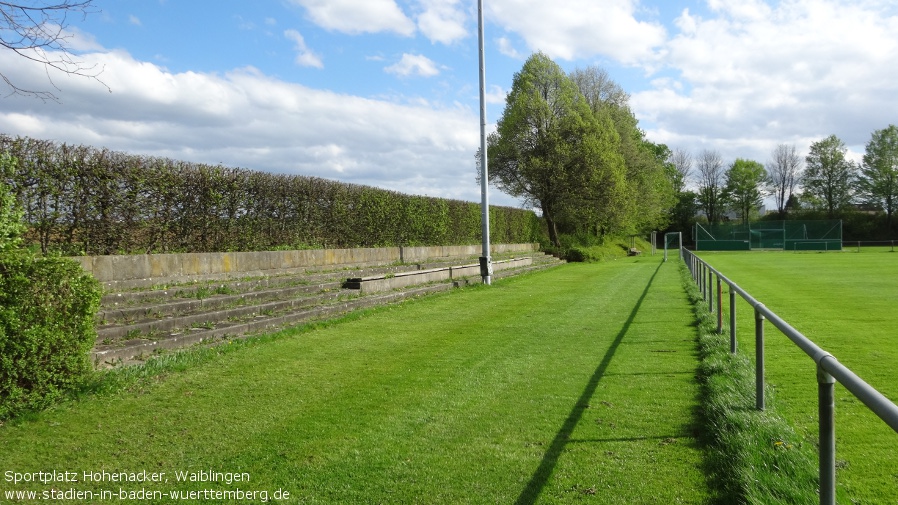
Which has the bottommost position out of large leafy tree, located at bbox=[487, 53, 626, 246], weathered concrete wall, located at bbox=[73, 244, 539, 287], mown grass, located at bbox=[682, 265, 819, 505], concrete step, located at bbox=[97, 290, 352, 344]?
mown grass, located at bbox=[682, 265, 819, 505]

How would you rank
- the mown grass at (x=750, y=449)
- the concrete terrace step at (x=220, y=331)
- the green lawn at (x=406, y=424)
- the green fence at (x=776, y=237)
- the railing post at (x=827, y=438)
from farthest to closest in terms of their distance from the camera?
the green fence at (x=776, y=237) < the concrete terrace step at (x=220, y=331) < the green lawn at (x=406, y=424) < the mown grass at (x=750, y=449) < the railing post at (x=827, y=438)

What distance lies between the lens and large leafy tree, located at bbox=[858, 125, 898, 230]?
6531 centimetres

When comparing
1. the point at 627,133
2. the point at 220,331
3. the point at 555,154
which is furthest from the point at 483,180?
the point at 627,133

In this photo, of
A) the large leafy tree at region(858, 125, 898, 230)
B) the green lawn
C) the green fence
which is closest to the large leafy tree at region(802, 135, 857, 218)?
the large leafy tree at region(858, 125, 898, 230)

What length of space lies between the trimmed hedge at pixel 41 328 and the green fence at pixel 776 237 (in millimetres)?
54921

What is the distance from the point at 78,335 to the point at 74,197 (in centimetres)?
444

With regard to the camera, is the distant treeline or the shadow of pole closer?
the shadow of pole

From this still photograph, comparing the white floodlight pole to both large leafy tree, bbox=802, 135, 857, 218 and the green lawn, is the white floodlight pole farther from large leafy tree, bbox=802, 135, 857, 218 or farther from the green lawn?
large leafy tree, bbox=802, 135, 857, 218

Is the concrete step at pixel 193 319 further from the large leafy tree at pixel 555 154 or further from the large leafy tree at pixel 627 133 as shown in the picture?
the large leafy tree at pixel 627 133

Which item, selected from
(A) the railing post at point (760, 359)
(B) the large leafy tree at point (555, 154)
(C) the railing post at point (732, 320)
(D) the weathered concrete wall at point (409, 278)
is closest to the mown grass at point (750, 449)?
(A) the railing post at point (760, 359)

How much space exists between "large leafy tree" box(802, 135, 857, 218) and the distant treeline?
68.0 metres

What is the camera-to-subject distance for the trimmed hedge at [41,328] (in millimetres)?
4992

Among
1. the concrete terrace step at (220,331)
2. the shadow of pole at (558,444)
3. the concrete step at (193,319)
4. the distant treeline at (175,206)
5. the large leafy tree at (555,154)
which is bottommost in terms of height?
the shadow of pole at (558,444)

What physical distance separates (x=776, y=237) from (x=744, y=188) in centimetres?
2449
